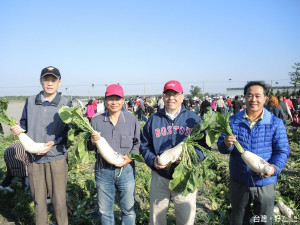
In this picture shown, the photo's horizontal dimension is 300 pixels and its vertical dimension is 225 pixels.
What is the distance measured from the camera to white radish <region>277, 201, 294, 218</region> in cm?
323

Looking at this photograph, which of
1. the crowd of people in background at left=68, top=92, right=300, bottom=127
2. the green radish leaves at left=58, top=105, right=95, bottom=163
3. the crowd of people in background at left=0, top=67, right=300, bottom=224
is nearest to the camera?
the crowd of people in background at left=0, top=67, right=300, bottom=224

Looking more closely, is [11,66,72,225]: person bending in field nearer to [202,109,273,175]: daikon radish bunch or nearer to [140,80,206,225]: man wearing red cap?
[140,80,206,225]: man wearing red cap

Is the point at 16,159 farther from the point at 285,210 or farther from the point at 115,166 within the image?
the point at 285,210

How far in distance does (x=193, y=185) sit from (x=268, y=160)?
2.80 feet

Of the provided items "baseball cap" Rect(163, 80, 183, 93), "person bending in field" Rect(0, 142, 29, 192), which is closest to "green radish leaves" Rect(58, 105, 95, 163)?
"baseball cap" Rect(163, 80, 183, 93)

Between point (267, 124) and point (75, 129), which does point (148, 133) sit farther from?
point (267, 124)

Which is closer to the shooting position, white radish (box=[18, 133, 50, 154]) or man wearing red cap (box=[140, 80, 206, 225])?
man wearing red cap (box=[140, 80, 206, 225])

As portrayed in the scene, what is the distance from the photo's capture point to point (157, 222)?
2.46 m

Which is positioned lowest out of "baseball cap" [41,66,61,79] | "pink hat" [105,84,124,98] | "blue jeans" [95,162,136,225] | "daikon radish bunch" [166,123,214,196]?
"blue jeans" [95,162,136,225]

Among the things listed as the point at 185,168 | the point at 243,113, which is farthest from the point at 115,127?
the point at 243,113

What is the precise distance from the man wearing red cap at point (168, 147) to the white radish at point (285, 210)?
6.07 ft

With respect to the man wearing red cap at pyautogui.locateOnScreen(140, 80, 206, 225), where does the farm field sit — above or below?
below

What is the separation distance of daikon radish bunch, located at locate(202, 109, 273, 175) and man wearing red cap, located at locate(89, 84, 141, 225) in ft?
2.88

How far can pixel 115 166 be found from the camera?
248 centimetres
